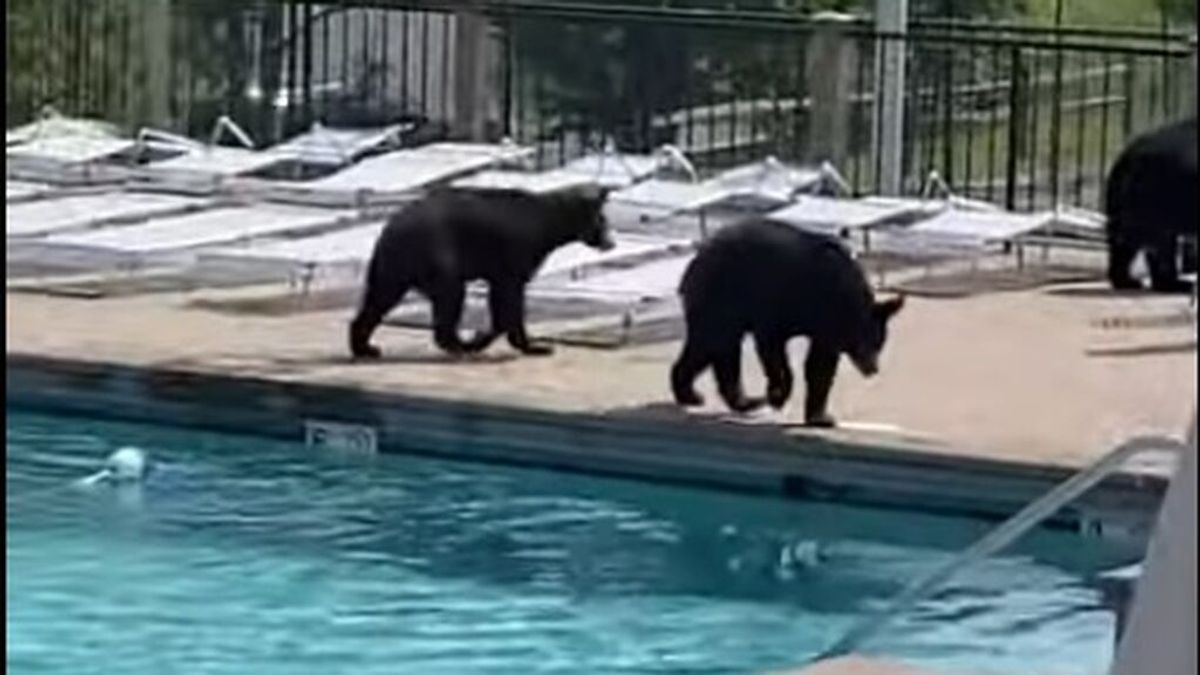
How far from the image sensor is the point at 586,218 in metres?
7.21

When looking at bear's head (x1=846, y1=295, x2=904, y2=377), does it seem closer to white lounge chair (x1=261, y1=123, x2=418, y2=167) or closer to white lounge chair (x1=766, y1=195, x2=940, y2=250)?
white lounge chair (x1=766, y1=195, x2=940, y2=250)

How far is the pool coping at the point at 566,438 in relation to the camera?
5.48 metres

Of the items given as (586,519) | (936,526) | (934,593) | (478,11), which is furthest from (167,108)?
(934,593)

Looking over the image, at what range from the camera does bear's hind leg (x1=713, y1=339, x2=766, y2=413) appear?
20.4ft

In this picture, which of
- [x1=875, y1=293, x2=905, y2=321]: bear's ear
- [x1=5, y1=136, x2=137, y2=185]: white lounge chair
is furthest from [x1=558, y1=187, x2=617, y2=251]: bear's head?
[x1=5, y1=136, x2=137, y2=185]: white lounge chair

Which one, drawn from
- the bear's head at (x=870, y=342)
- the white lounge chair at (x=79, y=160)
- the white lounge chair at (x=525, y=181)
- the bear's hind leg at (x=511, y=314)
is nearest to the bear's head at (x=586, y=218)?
the white lounge chair at (x=525, y=181)

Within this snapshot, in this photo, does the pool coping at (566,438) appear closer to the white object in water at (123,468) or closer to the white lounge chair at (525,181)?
the white object in water at (123,468)

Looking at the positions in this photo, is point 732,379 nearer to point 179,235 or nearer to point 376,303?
point 376,303

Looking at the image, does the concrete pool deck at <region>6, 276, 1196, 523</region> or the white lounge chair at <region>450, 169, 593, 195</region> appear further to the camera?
the white lounge chair at <region>450, 169, 593, 195</region>

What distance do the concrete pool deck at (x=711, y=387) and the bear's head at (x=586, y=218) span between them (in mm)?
543

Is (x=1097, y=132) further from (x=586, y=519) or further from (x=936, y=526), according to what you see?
(x=586, y=519)

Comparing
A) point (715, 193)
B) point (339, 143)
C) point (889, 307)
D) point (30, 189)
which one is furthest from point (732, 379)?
point (339, 143)

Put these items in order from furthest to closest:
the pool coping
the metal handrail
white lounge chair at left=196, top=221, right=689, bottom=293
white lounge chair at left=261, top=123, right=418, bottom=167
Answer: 1. white lounge chair at left=261, top=123, right=418, bottom=167
2. white lounge chair at left=196, top=221, right=689, bottom=293
3. the pool coping
4. the metal handrail

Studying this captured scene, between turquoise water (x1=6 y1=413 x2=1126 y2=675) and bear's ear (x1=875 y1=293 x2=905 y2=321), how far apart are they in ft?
3.04
